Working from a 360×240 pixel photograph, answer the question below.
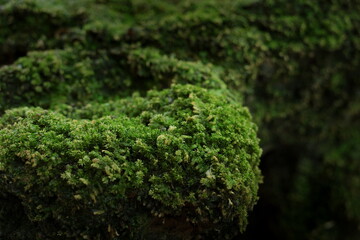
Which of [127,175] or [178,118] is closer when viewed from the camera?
[127,175]

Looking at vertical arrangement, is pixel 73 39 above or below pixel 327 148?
above

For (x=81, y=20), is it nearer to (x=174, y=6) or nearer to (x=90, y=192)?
(x=174, y=6)

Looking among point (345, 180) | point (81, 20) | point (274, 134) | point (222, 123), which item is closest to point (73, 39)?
point (81, 20)

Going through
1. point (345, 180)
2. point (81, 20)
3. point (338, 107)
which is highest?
point (81, 20)

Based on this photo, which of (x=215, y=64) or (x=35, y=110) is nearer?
(x=35, y=110)

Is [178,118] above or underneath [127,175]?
above
